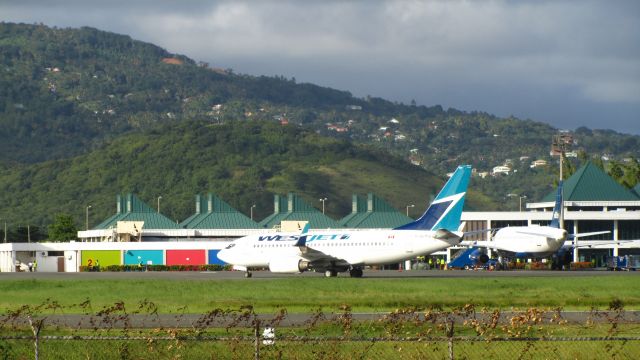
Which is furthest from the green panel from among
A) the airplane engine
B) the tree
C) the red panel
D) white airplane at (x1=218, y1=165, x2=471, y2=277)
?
the tree

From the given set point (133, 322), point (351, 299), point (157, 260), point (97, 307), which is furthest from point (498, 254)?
point (133, 322)

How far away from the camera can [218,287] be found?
67.9m

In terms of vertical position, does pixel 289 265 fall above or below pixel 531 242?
below

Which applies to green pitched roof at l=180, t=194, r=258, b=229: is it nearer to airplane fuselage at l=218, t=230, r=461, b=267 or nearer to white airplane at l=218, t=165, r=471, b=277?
airplane fuselage at l=218, t=230, r=461, b=267

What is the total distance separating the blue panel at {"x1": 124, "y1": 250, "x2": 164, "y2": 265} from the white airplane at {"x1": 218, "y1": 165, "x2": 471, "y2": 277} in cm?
4273

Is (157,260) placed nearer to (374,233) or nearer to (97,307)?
(374,233)

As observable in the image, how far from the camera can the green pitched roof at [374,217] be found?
155750 mm

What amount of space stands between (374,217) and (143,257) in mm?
38065

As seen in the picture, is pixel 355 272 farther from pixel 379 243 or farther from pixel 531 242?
pixel 531 242

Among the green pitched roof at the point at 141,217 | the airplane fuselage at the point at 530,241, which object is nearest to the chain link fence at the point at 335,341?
the airplane fuselage at the point at 530,241

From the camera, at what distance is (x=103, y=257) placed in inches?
5241

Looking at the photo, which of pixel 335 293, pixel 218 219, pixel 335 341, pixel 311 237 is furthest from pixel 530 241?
pixel 335 341

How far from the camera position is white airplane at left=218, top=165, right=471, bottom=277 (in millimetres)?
83250

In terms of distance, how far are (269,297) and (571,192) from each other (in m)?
97.1
